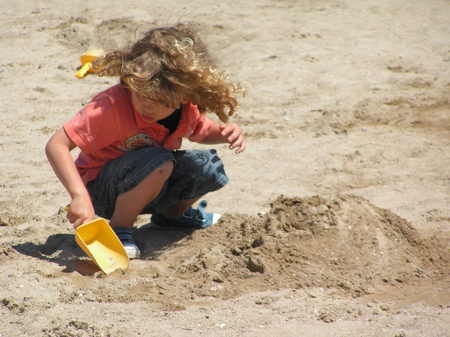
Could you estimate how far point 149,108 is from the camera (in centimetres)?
272

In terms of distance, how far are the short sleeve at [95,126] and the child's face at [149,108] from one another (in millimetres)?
88

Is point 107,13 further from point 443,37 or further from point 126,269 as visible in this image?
point 126,269

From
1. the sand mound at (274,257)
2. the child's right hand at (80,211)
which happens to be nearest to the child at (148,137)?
the child's right hand at (80,211)

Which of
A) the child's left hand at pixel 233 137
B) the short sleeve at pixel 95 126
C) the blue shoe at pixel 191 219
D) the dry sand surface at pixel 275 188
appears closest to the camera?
the dry sand surface at pixel 275 188

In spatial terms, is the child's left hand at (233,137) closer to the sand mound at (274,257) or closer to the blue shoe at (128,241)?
the sand mound at (274,257)

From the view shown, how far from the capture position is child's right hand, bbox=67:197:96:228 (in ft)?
8.41

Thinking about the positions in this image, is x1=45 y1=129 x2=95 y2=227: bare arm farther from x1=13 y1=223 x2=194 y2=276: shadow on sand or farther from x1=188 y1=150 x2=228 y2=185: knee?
x1=188 y1=150 x2=228 y2=185: knee

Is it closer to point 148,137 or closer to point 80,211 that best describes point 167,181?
point 148,137

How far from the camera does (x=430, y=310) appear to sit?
242 cm

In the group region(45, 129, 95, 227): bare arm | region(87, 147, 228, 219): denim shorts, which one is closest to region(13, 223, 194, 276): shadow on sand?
region(87, 147, 228, 219): denim shorts

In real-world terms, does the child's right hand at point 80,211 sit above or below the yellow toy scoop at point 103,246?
above

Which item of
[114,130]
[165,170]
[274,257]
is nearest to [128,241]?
[165,170]

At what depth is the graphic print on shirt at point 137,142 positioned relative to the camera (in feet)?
9.33

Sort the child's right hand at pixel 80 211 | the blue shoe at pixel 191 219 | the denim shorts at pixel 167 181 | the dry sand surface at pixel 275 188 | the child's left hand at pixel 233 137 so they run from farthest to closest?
the blue shoe at pixel 191 219 < the child's left hand at pixel 233 137 < the denim shorts at pixel 167 181 < the child's right hand at pixel 80 211 < the dry sand surface at pixel 275 188
